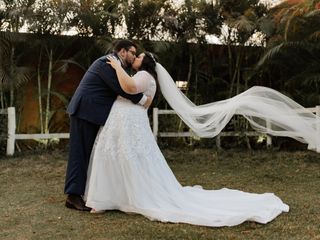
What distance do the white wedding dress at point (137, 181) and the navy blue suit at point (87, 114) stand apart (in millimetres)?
87

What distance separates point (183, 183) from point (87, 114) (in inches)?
90.4

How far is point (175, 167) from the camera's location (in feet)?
28.4

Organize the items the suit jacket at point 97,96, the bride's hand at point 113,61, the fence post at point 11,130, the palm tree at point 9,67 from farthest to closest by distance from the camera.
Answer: the palm tree at point 9,67 → the fence post at point 11,130 → the suit jacket at point 97,96 → the bride's hand at point 113,61

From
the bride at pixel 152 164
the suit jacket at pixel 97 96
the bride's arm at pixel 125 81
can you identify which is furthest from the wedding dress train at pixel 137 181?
the bride's arm at pixel 125 81

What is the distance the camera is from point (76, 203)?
5.39m

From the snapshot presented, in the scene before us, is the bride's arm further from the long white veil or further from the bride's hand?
the long white veil

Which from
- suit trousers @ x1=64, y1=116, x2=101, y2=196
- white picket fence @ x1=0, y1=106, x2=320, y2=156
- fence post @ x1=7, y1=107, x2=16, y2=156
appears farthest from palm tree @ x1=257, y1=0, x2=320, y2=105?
suit trousers @ x1=64, y1=116, x2=101, y2=196

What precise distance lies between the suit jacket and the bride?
0.10m

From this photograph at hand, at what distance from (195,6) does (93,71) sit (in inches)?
227

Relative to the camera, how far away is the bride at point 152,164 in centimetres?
503

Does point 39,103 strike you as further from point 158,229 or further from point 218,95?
point 158,229

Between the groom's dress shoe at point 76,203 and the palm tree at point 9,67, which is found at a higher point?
the palm tree at point 9,67

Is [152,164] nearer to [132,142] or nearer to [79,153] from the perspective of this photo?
[132,142]

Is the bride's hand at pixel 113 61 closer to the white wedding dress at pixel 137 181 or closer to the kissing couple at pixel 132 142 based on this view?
the kissing couple at pixel 132 142
